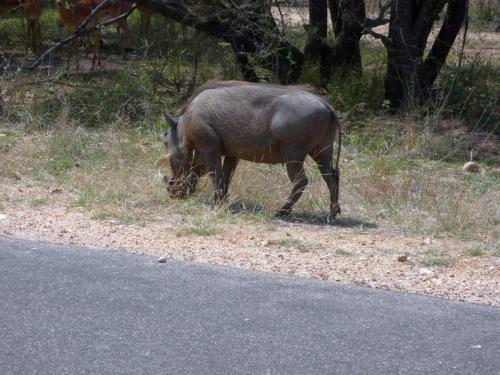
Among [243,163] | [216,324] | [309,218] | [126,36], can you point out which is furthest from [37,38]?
[216,324]

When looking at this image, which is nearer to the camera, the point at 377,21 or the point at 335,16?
the point at 377,21

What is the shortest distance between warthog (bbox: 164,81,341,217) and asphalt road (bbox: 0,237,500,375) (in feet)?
7.07

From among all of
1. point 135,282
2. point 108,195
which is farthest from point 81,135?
point 135,282

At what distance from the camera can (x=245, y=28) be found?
12008 millimetres

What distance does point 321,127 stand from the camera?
7949 mm

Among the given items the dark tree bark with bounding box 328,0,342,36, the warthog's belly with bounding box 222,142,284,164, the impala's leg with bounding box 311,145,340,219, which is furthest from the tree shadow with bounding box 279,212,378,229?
the dark tree bark with bounding box 328,0,342,36

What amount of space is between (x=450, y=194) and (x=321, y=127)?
1.75 meters

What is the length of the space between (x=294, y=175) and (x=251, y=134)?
55 centimetres

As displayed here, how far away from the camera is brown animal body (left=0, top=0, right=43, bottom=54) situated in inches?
631

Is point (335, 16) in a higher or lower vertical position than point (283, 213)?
higher

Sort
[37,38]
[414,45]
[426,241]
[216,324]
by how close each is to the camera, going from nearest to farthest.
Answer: [216,324] < [426,241] < [414,45] < [37,38]

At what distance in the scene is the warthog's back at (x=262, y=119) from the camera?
7914 mm

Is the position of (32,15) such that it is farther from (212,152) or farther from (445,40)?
(212,152)

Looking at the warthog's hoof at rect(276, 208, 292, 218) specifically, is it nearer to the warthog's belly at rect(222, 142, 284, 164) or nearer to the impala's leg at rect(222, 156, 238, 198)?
the warthog's belly at rect(222, 142, 284, 164)
